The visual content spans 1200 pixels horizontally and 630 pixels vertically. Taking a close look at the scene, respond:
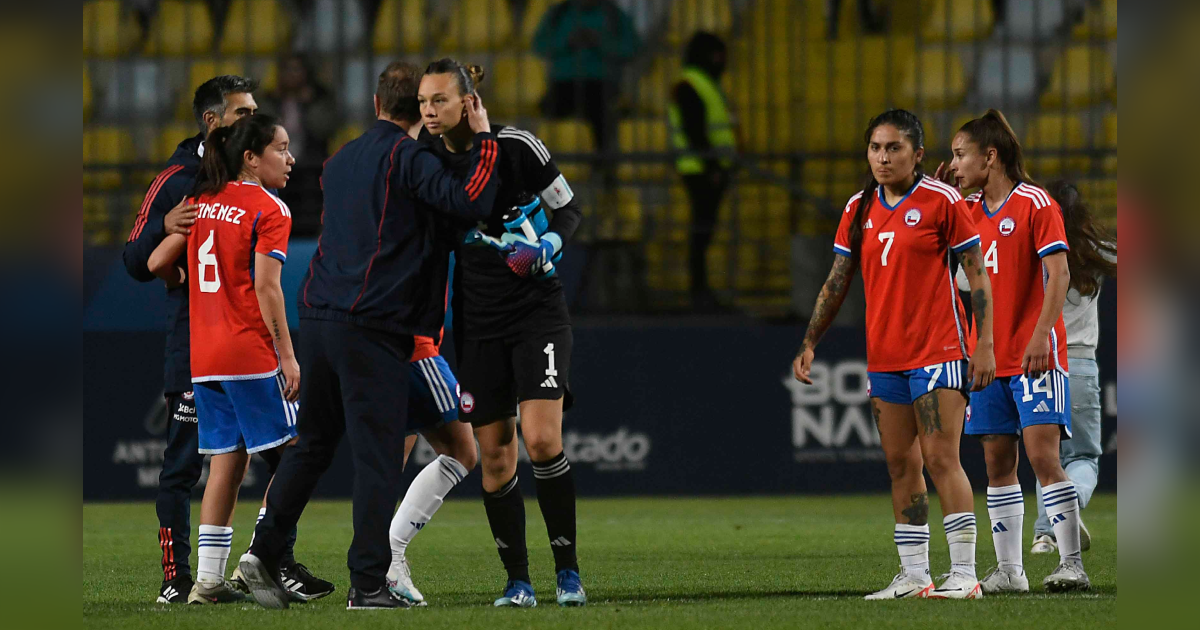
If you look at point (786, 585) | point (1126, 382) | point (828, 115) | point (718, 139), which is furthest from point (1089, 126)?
point (1126, 382)

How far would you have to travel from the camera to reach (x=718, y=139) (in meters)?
13.3

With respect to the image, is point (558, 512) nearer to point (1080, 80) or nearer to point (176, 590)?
point (176, 590)

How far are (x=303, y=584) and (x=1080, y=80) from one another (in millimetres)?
10072

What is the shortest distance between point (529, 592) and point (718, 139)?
28.2ft

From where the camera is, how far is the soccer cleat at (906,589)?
5.33 metres

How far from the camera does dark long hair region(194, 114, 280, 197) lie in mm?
5465

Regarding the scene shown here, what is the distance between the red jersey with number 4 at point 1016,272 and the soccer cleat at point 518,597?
2.07 metres

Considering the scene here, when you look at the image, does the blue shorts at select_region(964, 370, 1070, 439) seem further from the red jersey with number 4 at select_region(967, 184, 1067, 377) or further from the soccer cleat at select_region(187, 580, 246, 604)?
the soccer cleat at select_region(187, 580, 246, 604)

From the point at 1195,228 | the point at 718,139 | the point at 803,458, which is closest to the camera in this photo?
the point at 1195,228

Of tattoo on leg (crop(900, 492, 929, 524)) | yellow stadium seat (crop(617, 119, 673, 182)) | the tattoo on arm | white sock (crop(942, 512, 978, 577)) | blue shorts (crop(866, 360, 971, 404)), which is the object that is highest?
yellow stadium seat (crop(617, 119, 673, 182))

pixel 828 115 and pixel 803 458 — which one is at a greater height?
pixel 828 115

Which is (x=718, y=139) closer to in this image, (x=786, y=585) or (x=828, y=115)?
(x=828, y=115)

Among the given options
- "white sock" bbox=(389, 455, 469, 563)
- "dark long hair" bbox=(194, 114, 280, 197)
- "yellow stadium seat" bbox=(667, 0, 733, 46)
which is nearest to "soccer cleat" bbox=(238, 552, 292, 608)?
"white sock" bbox=(389, 455, 469, 563)

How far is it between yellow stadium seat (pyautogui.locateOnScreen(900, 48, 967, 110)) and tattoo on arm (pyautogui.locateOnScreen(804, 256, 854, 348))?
26.5 feet
